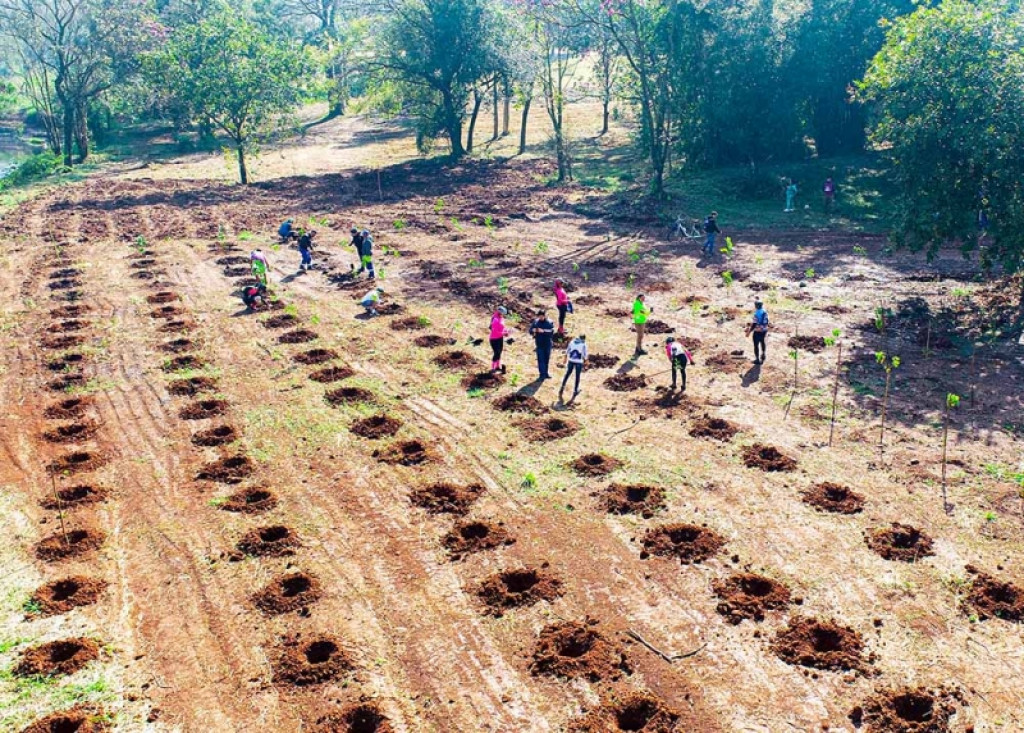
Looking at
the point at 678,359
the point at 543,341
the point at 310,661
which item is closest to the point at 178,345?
the point at 543,341

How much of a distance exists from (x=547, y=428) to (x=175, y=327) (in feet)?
39.9

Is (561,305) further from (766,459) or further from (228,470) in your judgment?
(228,470)

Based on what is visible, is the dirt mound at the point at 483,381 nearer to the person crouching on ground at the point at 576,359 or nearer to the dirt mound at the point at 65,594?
the person crouching on ground at the point at 576,359

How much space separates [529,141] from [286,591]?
50037mm

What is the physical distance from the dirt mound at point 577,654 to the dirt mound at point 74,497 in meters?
8.52

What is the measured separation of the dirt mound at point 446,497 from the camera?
13.4 meters

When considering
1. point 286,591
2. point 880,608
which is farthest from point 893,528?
point 286,591

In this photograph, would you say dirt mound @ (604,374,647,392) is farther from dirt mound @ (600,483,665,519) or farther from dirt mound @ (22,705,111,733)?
dirt mound @ (22,705,111,733)

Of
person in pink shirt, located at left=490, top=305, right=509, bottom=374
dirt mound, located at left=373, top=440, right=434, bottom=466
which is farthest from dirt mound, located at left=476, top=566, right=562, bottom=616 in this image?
person in pink shirt, located at left=490, top=305, right=509, bottom=374

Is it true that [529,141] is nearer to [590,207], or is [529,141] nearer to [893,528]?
[590,207]

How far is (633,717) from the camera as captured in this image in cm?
921

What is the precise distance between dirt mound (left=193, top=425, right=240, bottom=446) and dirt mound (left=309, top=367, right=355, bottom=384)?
286 cm

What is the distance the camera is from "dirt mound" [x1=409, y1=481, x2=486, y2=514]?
13.4 meters

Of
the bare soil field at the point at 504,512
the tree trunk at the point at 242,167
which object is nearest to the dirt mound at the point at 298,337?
the bare soil field at the point at 504,512
